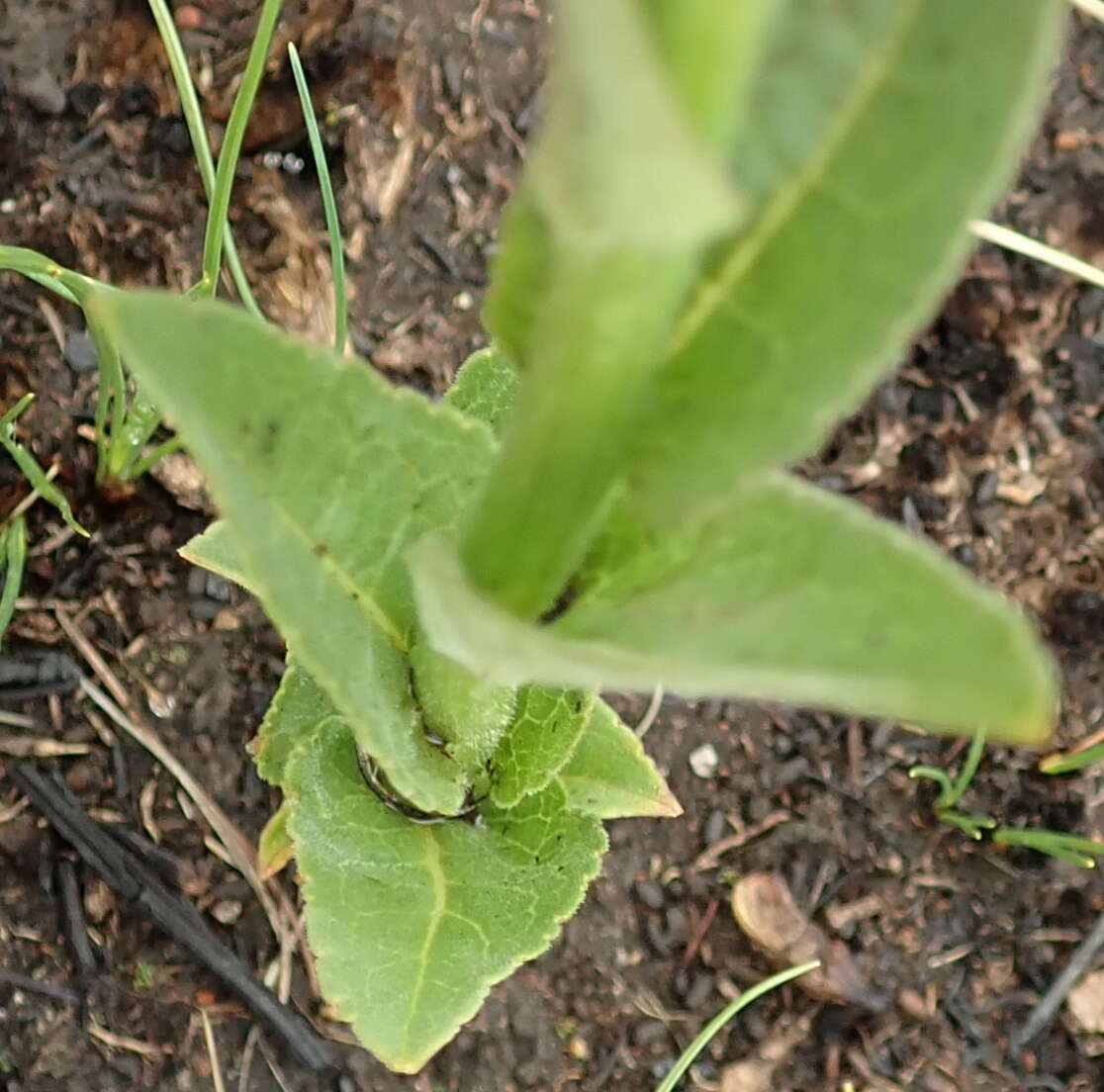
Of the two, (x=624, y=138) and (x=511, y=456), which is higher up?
(x=624, y=138)

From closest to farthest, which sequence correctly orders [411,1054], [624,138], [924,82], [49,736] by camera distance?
[624,138] < [924,82] < [411,1054] < [49,736]

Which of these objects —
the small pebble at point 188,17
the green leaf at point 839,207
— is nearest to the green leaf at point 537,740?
the green leaf at point 839,207

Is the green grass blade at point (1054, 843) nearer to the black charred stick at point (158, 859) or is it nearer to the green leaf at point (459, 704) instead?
the green leaf at point (459, 704)

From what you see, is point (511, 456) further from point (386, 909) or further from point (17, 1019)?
point (17, 1019)

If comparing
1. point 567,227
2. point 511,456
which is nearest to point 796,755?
point 511,456

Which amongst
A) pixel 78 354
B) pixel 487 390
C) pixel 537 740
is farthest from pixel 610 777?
pixel 78 354

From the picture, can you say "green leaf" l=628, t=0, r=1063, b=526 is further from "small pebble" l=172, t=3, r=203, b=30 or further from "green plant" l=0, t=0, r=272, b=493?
"small pebble" l=172, t=3, r=203, b=30
